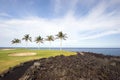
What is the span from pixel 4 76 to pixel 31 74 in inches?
164

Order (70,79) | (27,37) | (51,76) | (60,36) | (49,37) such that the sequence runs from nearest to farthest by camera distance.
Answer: (70,79)
(51,76)
(60,36)
(49,37)
(27,37)

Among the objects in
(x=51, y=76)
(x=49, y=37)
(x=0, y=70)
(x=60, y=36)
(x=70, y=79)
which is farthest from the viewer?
(x=49, y=37)

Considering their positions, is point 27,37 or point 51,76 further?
point 27,37

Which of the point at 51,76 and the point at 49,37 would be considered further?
the point at 49,37

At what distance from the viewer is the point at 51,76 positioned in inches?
832

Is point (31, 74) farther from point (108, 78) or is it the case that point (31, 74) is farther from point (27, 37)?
point (27, 37)

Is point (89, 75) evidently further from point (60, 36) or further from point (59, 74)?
point (60, 36)

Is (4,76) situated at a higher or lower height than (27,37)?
lower

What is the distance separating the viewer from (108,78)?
21203mm

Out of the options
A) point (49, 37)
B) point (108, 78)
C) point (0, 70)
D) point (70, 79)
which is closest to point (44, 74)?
point (70, 79)

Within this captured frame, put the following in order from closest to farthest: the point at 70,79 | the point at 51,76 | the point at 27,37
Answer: the point at 70,79, the point at 51,76, the point at 27,37

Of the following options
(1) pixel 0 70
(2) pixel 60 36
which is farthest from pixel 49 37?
(1) pixel 0 70

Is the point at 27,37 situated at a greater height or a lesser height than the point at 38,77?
greater

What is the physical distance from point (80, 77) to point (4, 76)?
11868 mm
